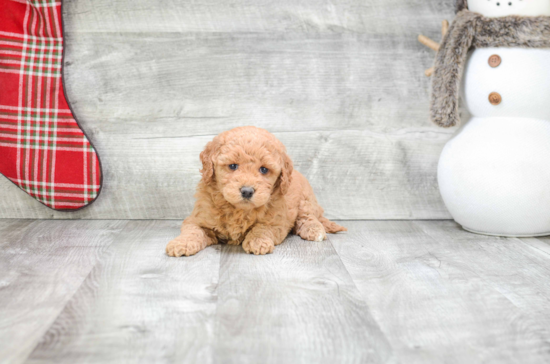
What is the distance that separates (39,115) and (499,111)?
1.93 m

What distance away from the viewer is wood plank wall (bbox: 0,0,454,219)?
229cm

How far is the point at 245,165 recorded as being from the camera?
1.75 m

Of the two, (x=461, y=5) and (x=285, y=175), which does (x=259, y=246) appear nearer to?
(x=285, y=175)

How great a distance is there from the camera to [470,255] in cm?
182

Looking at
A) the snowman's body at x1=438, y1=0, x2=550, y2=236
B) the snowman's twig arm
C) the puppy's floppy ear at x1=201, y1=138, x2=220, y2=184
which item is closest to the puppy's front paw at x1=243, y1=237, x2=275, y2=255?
the puppy's floppy ear at x1=201, y1=138, x2=220, y2=184

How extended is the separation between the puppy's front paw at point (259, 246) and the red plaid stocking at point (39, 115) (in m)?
0.87

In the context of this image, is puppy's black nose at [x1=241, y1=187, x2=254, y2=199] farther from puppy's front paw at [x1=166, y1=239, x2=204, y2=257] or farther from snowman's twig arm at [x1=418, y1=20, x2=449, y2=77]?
snowman's twig arm at [x1=418, y1=20, x2=449, y2=77]

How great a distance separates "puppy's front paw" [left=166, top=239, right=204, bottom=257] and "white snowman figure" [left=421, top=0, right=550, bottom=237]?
3.55ft

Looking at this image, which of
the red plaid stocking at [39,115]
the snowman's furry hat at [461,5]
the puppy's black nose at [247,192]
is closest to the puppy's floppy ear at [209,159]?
the puppy's black nose at [247,192]

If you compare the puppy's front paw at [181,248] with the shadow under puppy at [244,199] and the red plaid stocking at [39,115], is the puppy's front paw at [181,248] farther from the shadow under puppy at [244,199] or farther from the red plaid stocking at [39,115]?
the red plaid stocking at [39,115]

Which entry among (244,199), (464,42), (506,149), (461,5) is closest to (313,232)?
(244,199)

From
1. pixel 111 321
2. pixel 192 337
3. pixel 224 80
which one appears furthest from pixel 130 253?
pixel 224 80

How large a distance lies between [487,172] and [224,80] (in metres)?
1.19

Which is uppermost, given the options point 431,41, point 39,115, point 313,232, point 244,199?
point 431,41
